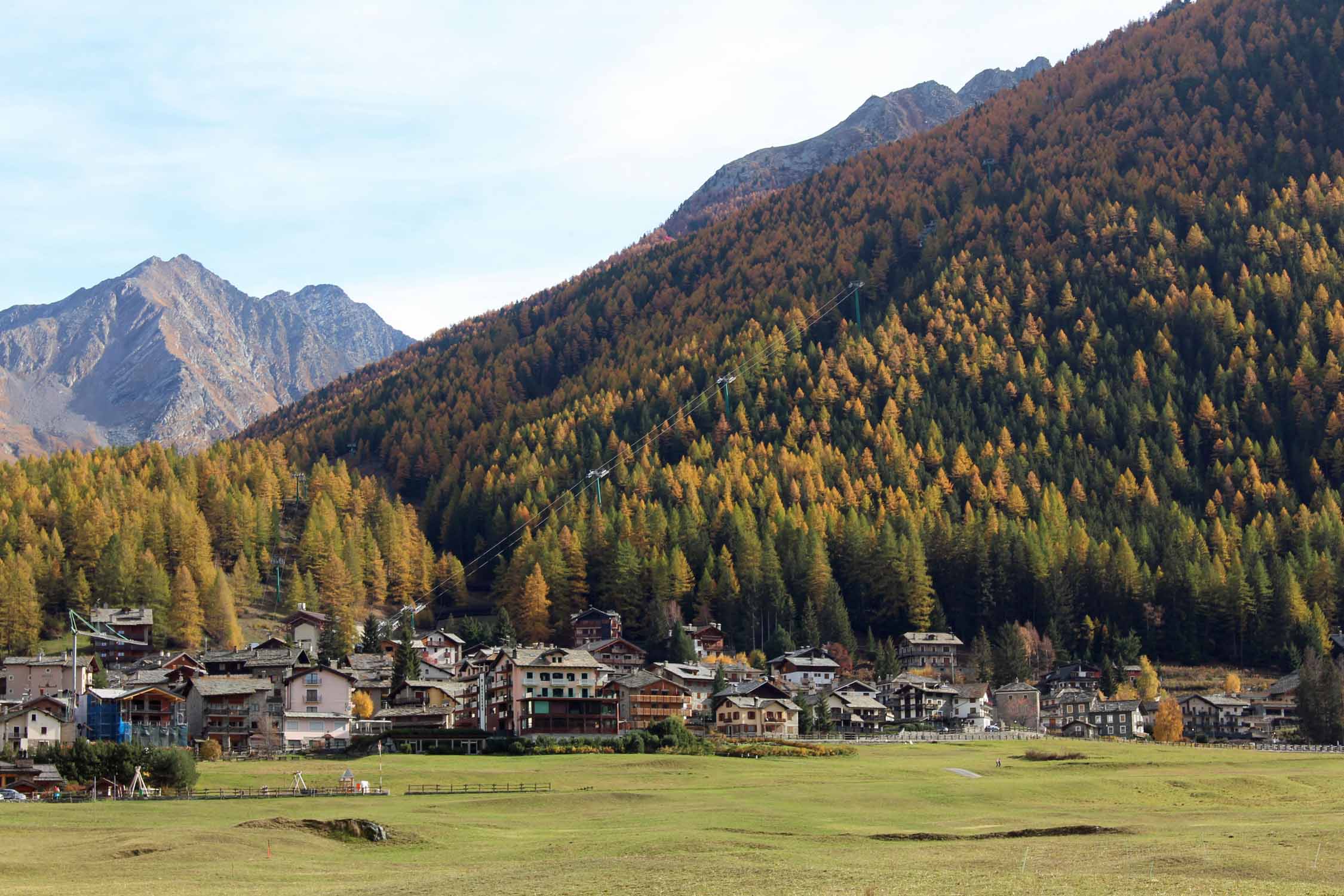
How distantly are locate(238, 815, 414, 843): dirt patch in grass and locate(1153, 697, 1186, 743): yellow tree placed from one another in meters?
96.7

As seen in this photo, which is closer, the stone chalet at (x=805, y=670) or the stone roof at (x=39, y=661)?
the stone roof at (x=39, y=661)

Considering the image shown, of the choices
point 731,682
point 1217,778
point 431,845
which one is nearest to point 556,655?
point 731,682

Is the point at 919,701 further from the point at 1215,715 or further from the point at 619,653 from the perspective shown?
the point at 619,653

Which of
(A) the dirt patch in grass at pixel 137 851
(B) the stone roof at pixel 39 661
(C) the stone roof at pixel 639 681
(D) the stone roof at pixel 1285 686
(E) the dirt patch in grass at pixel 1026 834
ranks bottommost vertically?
(E) the dirt patch in grass at pixel 1026 834

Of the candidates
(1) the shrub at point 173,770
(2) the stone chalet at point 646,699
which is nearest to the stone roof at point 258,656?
(2) the stone chalet at point 646,699

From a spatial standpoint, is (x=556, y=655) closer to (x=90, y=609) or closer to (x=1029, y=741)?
(x=1029, y=741)

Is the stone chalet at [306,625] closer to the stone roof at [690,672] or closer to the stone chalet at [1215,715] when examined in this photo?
the stone roof at [690,672]

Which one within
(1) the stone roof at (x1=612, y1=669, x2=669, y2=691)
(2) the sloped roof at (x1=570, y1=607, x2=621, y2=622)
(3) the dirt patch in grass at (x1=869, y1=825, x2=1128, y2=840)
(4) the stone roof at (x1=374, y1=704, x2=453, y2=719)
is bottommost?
(3) the dirt patch in grass at (x1=869, y1=825, x2=1128, y2=840)

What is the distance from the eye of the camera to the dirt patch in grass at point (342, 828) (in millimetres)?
72375

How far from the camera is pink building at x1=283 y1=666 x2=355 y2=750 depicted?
5187 inches

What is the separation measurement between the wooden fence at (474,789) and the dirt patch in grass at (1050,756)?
127 feet

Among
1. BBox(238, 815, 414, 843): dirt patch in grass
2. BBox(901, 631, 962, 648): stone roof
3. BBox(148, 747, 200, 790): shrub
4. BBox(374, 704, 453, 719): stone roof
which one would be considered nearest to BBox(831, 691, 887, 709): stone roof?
BBox(901, 631, 962, 648): stone roof

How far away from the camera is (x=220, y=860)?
64.4 m

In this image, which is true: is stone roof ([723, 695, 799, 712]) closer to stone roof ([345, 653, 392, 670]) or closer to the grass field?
the grass field
